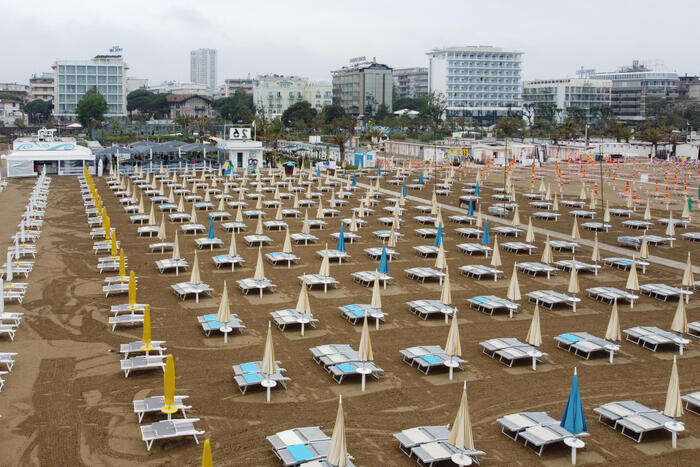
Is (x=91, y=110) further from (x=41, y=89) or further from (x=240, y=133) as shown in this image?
(x=41, y=89)

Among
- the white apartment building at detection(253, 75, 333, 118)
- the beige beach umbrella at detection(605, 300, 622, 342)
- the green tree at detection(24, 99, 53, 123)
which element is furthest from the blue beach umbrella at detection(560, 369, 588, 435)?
the white apartment building at detection(253, 75, 333, 118)

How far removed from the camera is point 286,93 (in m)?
167

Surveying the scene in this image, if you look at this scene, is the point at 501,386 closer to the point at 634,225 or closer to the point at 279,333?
the point at 279,333

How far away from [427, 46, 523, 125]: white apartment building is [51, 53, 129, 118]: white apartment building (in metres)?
66.4

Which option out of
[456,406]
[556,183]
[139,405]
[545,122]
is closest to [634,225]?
[556,183]

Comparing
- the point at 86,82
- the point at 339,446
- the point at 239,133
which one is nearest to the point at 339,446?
the point at 339,446

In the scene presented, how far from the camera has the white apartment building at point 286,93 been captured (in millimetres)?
165125

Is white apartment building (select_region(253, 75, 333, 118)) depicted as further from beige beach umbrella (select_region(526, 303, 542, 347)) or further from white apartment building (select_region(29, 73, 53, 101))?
beige beach umbrella (select_region(526, 303, 542, 347))

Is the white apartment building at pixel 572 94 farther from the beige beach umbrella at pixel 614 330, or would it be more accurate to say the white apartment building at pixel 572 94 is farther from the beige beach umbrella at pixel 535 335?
the beige beach umbrella at pixel 535 335

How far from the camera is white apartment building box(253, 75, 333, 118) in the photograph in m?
165

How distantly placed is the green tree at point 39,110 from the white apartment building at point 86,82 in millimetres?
3095

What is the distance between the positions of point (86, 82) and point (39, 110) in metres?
12.7

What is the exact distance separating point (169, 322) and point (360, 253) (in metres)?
10.7

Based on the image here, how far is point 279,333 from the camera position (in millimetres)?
18312
